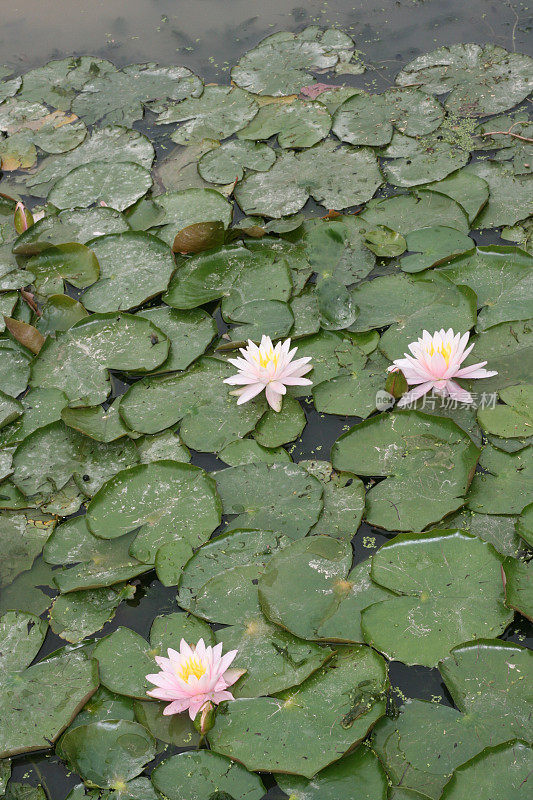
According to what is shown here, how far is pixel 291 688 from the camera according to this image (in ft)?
7.41

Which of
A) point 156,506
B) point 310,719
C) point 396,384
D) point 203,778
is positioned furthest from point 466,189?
point 203,778

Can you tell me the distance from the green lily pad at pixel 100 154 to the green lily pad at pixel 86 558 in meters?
2.64

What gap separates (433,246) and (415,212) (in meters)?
0.34

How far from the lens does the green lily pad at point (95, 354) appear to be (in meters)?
3.30

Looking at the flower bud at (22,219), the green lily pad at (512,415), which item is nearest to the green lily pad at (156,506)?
the green lily pad at (512,415)

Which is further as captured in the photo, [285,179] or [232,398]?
[285,179]

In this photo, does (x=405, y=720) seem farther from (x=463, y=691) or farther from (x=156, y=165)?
(x=156, y=165)

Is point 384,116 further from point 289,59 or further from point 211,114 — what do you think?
point 211,114

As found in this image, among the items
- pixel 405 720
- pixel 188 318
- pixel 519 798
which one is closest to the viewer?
pixel 519 798

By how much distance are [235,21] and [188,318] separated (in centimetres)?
347

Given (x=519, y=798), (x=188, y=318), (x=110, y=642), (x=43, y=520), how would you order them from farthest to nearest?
1. (x=188, y=318)
2. (x=43, y=520)
3. (x=110, y=642)
4. (x=519, y=798)

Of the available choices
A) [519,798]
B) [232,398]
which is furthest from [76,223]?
[519,798]

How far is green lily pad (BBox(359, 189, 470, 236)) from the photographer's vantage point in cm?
371

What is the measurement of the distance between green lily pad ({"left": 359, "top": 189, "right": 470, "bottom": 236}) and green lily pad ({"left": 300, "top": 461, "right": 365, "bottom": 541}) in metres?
1.61
